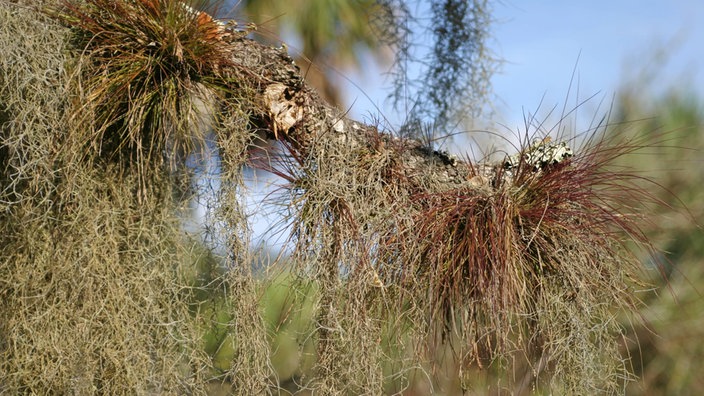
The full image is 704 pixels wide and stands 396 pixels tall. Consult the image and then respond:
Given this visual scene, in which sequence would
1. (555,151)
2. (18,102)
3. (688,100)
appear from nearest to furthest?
(18,102)
(555,151)
(688,100)

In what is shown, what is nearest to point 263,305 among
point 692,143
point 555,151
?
point 555,151

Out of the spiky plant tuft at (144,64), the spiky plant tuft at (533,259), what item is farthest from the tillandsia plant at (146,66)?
the spiky plant tuft at (533,259)

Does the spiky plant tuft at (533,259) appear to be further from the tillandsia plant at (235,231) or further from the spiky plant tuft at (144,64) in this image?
the spiky plant tuft at (144,64)

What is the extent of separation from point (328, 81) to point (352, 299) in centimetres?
274

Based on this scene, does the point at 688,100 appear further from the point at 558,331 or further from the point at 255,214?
the point at 255,214

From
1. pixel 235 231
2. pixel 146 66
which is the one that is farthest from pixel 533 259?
pixel 146 66

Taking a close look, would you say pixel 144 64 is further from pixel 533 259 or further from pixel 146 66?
pixel 533 259

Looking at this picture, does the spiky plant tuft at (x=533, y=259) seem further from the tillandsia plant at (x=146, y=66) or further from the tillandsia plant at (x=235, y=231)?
the tillandsia plant at (x=146, y=66)

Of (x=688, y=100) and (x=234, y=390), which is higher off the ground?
(x=688, y=100)

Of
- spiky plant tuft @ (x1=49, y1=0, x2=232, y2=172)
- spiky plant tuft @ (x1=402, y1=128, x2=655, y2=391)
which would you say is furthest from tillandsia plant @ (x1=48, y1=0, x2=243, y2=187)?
spiky plant tuft @ (x1=402, y1=128, x2=655, y2=391)

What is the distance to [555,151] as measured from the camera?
4.42 feet

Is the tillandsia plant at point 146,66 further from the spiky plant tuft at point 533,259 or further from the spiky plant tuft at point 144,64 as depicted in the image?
the spiky plant tuft at point 533,259

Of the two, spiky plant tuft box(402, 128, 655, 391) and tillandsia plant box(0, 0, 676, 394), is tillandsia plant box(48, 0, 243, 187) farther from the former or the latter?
spiky plant tuft box(402, 128, 655, 391)

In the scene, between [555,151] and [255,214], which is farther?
[555,151]
